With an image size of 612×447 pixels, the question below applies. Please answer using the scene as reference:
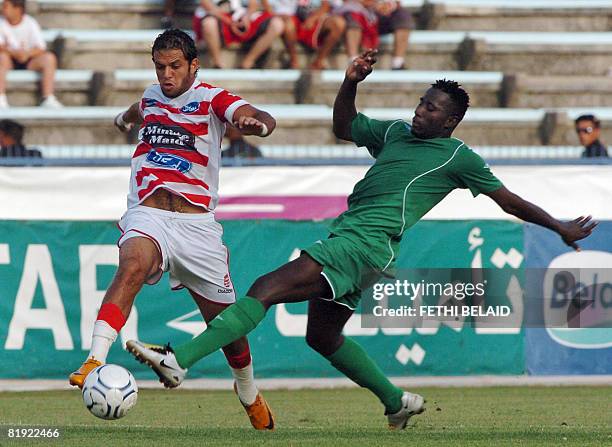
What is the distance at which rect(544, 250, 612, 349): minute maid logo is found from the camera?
41.1 ft

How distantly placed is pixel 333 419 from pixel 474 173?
2329mm

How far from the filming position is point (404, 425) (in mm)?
7828

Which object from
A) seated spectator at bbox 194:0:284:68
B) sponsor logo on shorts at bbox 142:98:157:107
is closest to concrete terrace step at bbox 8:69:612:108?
seated spectator at bbox 194:0:284:68

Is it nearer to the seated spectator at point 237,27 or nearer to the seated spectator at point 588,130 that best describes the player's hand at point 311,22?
the seated spectator at point 237,27

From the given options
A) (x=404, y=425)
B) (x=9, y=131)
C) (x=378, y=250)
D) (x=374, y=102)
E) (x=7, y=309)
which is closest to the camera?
(x=378, y=250)

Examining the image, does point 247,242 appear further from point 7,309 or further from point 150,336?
point 7,309

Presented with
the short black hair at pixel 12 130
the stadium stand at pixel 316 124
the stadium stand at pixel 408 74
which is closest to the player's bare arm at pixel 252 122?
the short black hair at pixel 12 130

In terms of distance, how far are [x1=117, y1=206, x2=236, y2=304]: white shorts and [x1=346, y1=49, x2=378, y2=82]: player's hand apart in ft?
4.05

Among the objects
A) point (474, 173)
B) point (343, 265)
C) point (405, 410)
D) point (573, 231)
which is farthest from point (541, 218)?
point (405, 410)

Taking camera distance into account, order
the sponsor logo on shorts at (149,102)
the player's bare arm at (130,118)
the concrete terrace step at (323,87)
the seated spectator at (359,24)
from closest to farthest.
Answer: the sponsor logo on shorts at (149,102) → the player's bare arm at (130,118) → the concrete terrace step at (323,87) → the seated spectator at (359,24)

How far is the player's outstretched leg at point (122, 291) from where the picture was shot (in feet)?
22.5

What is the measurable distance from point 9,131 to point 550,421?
295 inches

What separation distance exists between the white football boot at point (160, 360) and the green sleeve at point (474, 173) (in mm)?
2163

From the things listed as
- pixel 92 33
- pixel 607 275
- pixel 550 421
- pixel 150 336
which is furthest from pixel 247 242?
pixel 92 33
